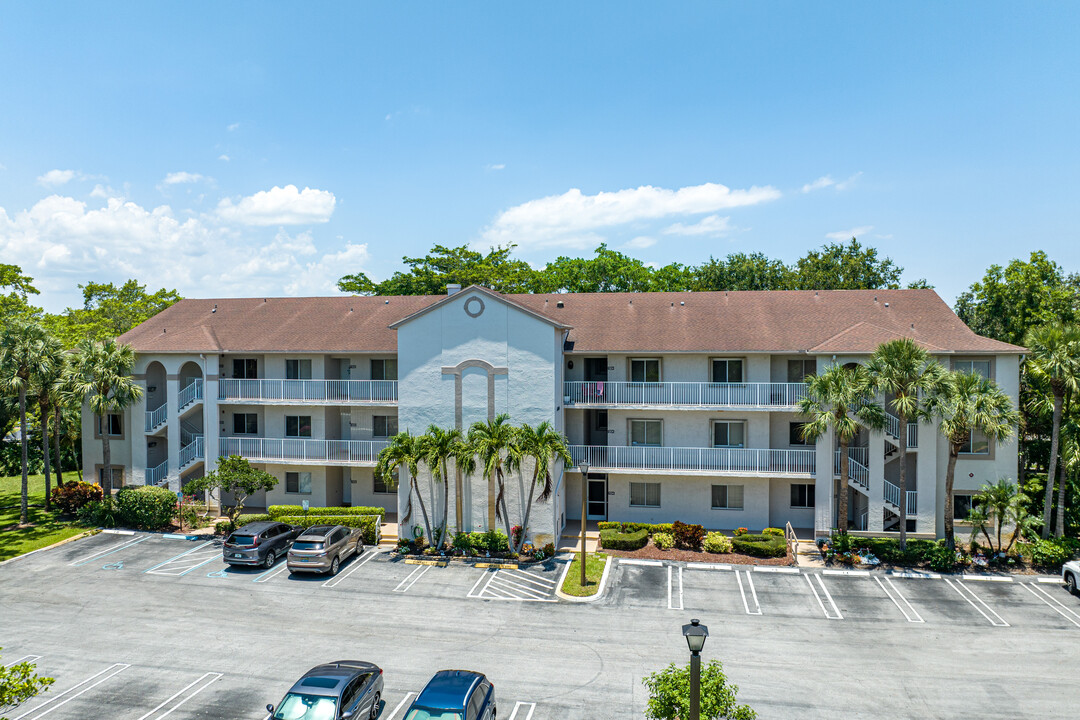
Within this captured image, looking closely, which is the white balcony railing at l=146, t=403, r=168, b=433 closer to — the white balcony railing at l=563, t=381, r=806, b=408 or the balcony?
the white balcony railing at l=563, t=381, r=806, b=408

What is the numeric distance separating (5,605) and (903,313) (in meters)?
37.4

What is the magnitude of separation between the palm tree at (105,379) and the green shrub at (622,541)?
2270 centimetres

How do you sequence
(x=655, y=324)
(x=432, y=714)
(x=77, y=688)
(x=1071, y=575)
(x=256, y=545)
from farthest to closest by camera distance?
1. (x=655, y=324)
2. (x=256, y=545)
3. (x=1071, y=575)
4. (x=77, y=688)
5. (x=432, y=714)

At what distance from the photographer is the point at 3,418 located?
3688 centimetres

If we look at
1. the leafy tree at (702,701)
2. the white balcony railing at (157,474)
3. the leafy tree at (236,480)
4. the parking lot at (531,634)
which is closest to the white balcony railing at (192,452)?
the white balcony railing at (157,474)

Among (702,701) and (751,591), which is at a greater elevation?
(702,701)

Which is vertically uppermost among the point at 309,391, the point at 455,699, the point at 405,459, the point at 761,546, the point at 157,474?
the point at 309,391

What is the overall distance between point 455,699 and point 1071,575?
2186 cm

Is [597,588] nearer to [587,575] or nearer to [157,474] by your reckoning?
[587,575]

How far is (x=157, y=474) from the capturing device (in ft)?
107

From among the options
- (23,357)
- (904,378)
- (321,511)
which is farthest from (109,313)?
(904,378)

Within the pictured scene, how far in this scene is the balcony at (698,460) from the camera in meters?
27.3

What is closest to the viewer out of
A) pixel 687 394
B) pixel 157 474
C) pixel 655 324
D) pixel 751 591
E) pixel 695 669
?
pixel 695 669

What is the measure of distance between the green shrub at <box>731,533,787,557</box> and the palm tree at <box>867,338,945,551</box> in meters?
4.42
